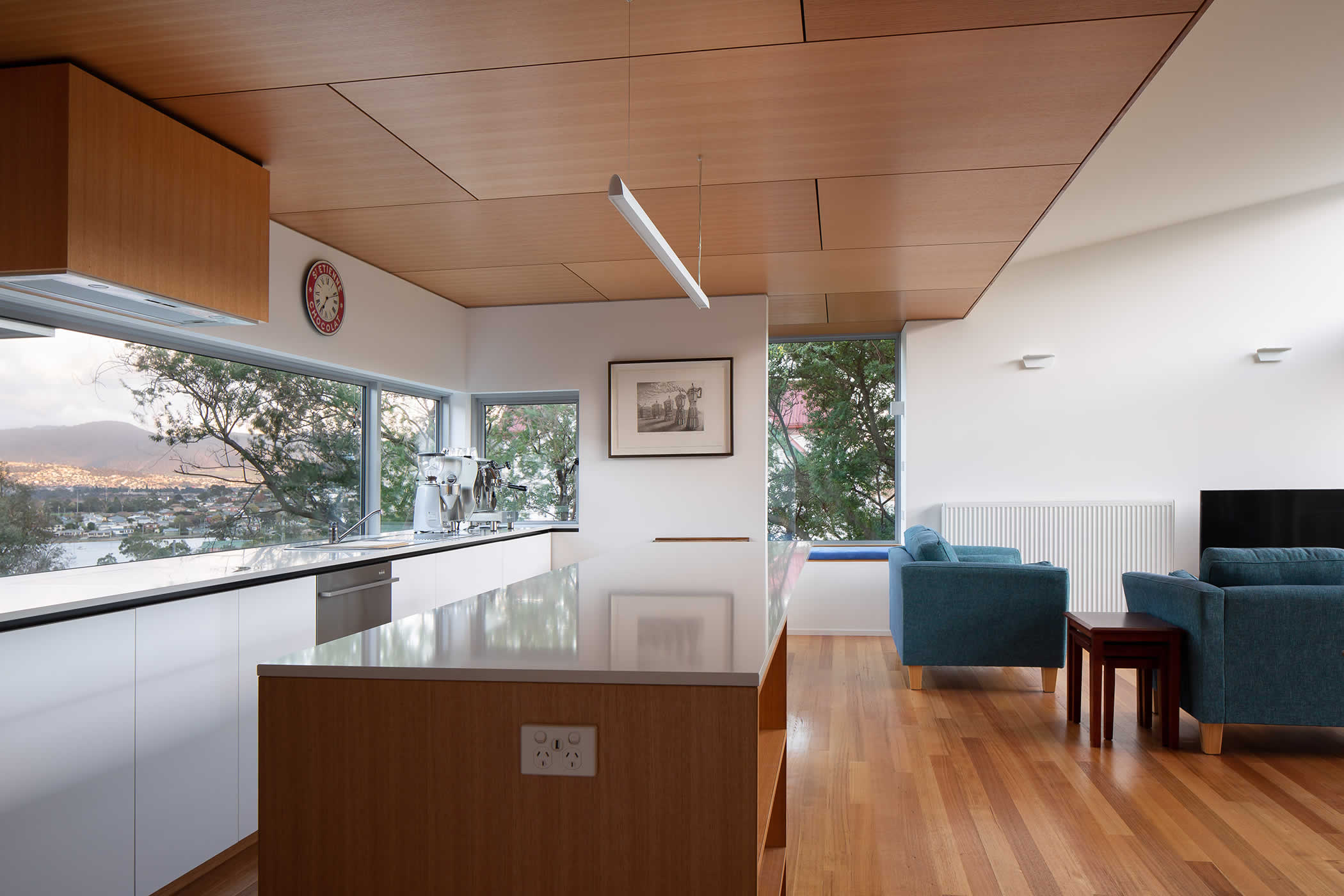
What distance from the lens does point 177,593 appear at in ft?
7.63

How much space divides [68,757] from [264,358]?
215 centimetres

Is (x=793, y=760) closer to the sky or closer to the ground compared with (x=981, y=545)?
closer to the ground

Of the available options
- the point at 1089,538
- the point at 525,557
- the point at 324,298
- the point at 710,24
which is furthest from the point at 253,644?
the point at 1089,538

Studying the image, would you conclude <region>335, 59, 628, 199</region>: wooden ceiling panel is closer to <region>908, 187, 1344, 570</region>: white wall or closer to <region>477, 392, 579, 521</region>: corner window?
<region>477, 392, 579, 521</region>: corner window

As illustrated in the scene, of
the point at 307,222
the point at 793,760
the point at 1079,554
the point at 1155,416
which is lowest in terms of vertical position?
the point at 793,760

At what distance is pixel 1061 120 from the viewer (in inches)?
108

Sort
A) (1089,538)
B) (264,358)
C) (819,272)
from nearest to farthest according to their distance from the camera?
(264,358), (819,272), (1089,538)

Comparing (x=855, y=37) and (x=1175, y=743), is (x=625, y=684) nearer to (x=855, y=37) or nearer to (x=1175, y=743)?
(x=855, y=37)

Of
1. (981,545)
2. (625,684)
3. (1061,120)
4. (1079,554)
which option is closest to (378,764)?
(625,684)

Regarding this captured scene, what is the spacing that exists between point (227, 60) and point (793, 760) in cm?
313

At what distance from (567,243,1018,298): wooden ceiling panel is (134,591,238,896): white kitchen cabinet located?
8.98 feet

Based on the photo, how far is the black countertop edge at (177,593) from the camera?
1936mm

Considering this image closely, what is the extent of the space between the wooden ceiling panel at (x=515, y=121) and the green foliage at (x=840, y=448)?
3.72 meters

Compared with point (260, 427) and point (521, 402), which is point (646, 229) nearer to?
point (260, 427)
